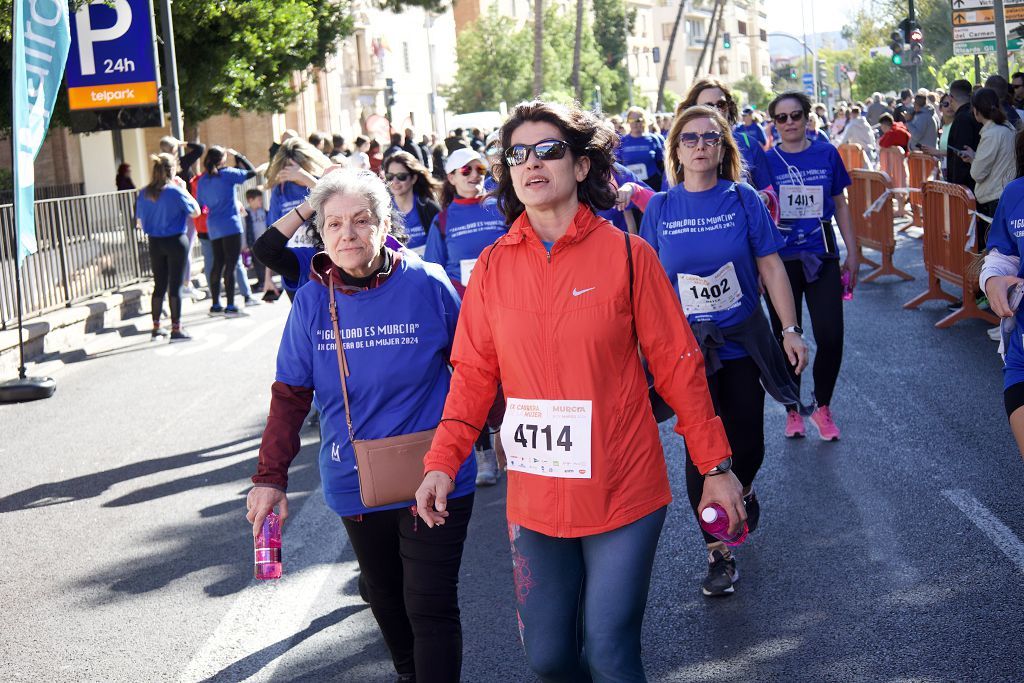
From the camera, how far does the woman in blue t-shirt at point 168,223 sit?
47.6 ft

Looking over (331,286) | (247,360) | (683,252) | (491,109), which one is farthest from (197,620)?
(491,109)

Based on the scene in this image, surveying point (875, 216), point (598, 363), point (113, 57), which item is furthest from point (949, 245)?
point (113, 57)

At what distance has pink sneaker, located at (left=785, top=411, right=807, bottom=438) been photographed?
819cm

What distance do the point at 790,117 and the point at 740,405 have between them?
290 centimetres

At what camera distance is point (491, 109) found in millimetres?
65562

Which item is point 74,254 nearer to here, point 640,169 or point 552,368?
point 640,169

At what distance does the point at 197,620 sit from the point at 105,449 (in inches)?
159

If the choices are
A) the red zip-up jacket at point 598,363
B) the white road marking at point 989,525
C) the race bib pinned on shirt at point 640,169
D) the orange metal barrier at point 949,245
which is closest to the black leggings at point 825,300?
the white road marking at point 989,525

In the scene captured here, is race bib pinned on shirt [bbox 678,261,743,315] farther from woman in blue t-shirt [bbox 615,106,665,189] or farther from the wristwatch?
woman in blue t-shirt [bbox 615,106,665,189]

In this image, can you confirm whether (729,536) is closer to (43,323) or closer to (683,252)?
(683,252)

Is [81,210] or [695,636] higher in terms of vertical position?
[81,210]

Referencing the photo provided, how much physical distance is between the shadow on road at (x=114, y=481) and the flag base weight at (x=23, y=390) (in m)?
3.24

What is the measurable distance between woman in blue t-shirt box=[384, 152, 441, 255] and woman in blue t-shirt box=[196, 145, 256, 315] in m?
8.20

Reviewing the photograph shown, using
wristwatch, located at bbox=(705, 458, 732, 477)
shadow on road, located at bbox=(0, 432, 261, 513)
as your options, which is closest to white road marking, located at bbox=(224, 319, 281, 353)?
shadow on road, located at bbox=(0, 432, 261, 513)
